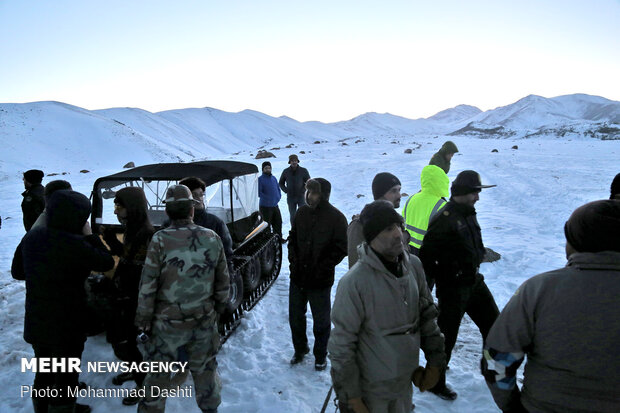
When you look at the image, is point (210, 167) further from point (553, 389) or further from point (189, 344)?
point (553, 389)

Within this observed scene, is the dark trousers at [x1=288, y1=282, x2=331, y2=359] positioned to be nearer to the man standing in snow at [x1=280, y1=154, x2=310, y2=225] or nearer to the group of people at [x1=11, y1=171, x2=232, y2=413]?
the group of people at [x1=11, y1=171, x2=232, y2=413]

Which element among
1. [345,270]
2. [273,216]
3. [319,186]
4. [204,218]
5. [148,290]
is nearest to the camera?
[148,290]

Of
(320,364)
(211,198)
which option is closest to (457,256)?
(320,364)

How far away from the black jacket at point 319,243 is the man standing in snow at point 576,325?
233cm

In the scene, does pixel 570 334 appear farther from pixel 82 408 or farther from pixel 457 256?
pixel 82 408

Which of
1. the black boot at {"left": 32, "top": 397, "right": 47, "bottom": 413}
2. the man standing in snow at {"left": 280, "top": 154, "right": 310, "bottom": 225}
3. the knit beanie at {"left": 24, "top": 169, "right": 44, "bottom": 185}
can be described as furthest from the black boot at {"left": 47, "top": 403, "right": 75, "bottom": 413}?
the man standing in snow at {"left": 280, "top": 154, "right": 310, "bottom": 225}

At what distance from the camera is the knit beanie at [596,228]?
1.57 metres

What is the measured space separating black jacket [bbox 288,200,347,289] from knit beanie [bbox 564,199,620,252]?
2.45m

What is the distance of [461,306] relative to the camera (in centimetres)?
334

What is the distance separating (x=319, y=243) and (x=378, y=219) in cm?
184

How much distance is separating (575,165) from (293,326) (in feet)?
71.2

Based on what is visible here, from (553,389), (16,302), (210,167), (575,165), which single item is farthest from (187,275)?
(575,165)

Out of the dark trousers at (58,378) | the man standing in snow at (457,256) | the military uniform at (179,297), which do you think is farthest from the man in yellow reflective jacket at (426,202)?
the dark trousers at (58,378)

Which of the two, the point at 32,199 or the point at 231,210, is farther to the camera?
the point at 231,210
